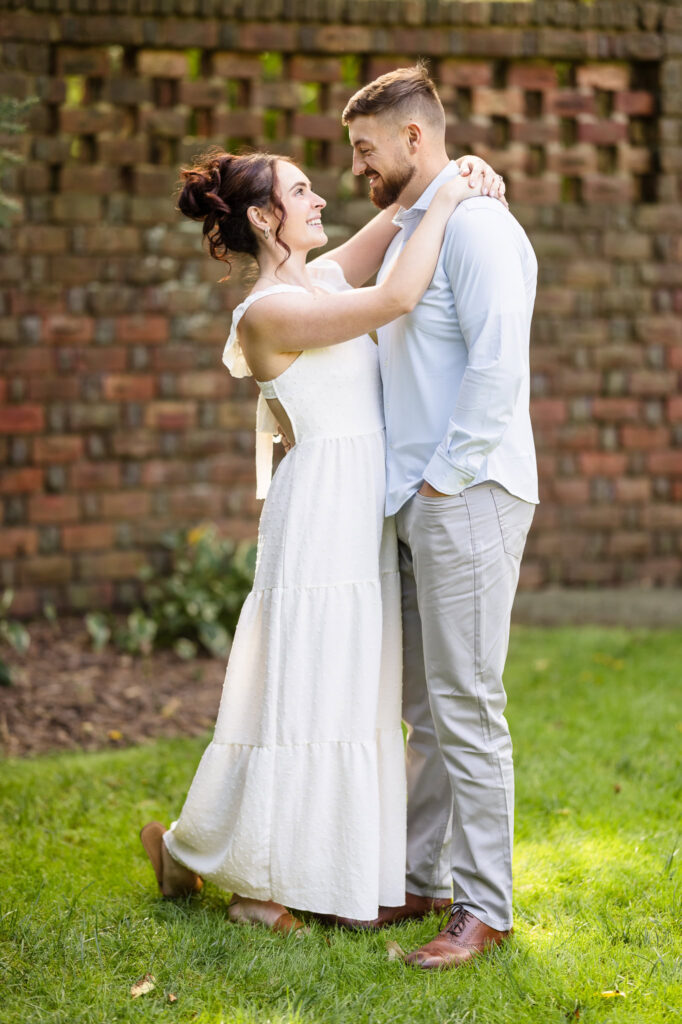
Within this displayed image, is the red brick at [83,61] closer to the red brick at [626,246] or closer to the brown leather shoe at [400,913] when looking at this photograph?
the red brick at [626,246]

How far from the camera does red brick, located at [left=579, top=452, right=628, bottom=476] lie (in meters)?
6.97

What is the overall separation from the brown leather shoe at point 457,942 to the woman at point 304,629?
0.18 m

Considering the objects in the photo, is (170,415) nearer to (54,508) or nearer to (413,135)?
(54,508)

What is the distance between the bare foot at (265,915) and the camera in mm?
3230

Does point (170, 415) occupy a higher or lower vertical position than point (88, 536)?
higher

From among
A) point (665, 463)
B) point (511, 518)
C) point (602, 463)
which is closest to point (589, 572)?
point (602, 463)

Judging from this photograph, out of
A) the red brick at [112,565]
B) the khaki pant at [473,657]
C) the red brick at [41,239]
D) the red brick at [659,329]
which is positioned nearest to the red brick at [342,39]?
the red brick at [41,239]

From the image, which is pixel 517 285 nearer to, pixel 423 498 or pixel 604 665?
pixel 423 498

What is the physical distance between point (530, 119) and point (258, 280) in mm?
4050

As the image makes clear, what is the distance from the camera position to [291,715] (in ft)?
10.4

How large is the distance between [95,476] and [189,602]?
900 millimetres

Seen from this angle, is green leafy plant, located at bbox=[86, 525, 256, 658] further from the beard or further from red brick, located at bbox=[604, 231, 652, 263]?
the beard

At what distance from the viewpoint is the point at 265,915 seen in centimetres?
327

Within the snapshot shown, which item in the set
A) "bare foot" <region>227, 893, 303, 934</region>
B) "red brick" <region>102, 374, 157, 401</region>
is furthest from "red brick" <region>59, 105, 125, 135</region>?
"bare foot" <region>227, 893, 303, 934</region>
